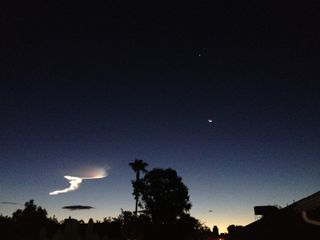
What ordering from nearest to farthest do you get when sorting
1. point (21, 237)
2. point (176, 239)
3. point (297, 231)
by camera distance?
point (297, 231) → point (21, 237) → point (176, 239)

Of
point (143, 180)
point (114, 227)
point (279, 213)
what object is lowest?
point (279, 213)

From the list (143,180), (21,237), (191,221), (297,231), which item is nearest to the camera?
(297,231)

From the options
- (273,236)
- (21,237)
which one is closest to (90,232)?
(273,236)

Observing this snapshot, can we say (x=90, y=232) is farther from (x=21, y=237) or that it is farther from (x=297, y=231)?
(x=21, y=237)

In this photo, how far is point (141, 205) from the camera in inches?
2311

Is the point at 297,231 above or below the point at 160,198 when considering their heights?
below

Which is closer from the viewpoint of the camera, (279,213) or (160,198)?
(279,213)

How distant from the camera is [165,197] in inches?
2271

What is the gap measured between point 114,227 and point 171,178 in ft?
48.8

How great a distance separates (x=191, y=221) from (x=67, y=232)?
4875 cm

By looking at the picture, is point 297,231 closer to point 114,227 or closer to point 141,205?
point 114,227

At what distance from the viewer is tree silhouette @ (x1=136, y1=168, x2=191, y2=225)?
56188 millimetres

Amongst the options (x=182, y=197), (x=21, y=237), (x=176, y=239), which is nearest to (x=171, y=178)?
(x=182, y=197)

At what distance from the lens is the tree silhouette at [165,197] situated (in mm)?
56188
